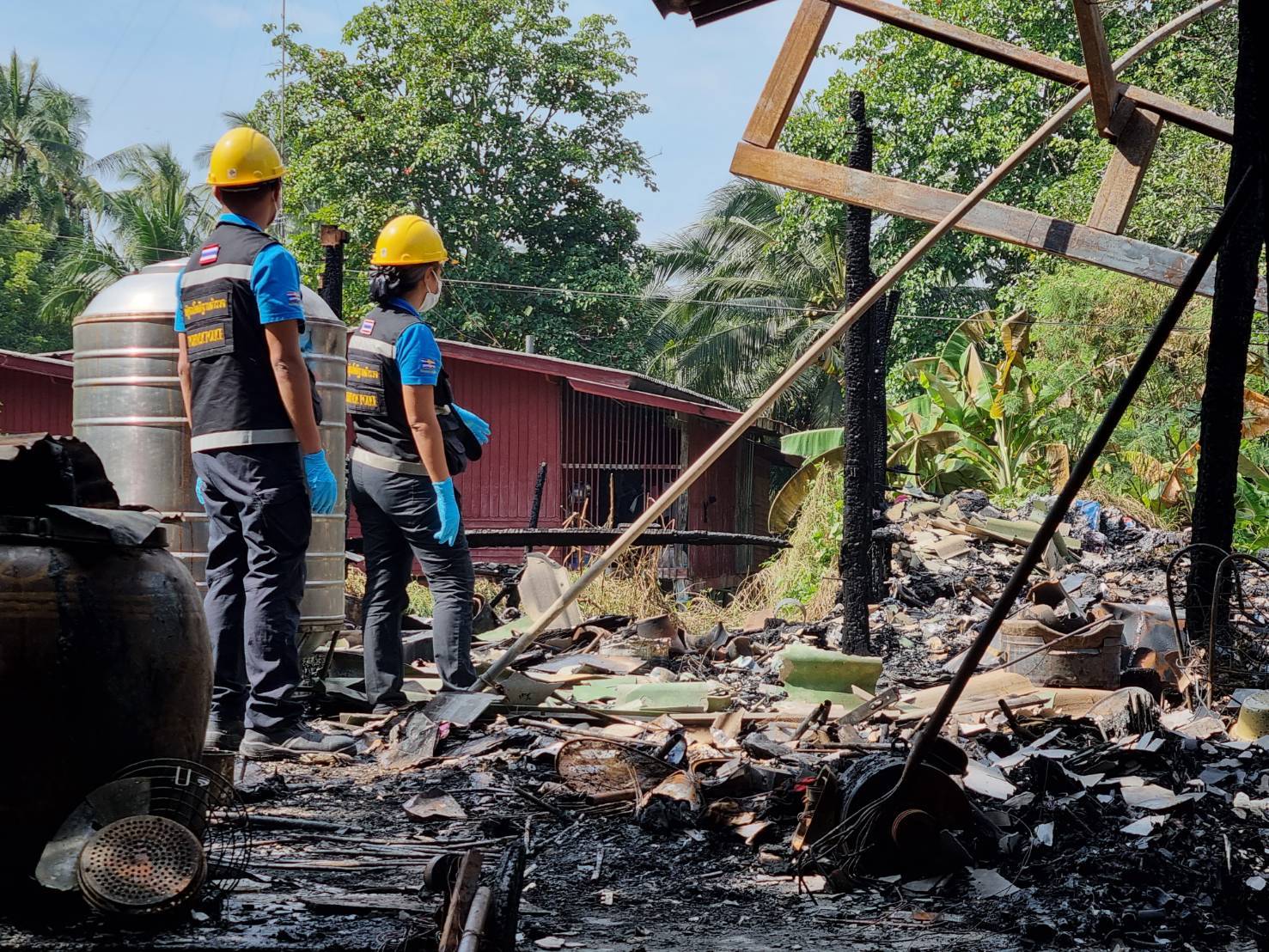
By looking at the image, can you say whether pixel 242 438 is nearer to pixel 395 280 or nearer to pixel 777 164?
pixel 395 280

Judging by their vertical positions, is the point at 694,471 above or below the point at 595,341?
below

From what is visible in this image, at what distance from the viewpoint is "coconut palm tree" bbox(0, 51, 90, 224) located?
44156mm

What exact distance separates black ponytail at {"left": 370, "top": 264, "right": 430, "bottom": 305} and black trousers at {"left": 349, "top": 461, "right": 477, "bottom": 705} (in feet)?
2.75

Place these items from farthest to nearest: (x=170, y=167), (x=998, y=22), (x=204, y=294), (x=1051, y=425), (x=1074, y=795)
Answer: (x=170, y=167)
(x=998, y=22)
(x=1051, y=425)
(x=204, y=294)
(x=1074, y=795)

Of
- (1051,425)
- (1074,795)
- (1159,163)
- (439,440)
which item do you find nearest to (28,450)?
(439,440)

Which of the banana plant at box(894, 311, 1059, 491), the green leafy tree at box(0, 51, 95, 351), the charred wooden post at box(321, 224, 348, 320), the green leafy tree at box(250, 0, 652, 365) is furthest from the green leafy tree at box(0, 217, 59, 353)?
the charred wooden post at box(321, 224, 348, 320)

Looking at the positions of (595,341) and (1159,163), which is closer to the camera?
(1159,163)

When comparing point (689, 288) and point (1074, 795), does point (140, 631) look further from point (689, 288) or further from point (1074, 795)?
point (689, 288)

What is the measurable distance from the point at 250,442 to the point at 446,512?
3.80 ft

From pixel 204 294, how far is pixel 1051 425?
14.8 metres

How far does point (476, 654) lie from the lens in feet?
27.6

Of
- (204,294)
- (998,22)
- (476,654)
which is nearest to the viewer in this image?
(204,294)

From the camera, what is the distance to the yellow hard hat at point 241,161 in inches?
194

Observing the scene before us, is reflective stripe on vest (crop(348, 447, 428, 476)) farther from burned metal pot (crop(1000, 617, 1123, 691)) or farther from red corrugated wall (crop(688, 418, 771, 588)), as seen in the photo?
red corrugated wall (crop(688, 418, 771, 588))
